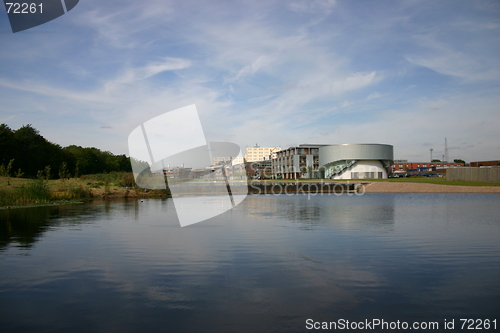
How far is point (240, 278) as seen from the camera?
751cm

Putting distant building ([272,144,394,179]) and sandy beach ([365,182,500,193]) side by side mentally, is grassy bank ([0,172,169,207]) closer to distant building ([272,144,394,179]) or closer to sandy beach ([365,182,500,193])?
sandy beach ([365,182,500,193])

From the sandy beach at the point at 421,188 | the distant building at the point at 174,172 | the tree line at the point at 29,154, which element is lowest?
the sandy beach at the point at 421,188

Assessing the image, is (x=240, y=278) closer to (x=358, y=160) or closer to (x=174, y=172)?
(x=174, y=172)

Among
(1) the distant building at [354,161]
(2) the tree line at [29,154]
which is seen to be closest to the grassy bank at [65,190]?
(2) the tree line at [29,154]

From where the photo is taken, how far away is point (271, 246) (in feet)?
35.8

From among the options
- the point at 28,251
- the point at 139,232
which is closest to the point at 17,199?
the point at 139,232

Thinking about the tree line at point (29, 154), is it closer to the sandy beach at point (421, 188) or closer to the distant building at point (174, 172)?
the distant building at point (174, 172)

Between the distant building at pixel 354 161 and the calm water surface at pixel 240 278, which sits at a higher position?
the distant building at pixel 354 161

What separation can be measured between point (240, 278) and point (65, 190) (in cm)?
3067

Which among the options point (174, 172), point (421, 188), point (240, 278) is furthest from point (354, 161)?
point (240, 278)

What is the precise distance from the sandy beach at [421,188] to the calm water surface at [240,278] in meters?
39.3

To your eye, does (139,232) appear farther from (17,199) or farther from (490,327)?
(17,199)

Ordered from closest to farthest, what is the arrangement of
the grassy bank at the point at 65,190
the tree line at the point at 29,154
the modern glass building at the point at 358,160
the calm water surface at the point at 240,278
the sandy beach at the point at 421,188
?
the calm water surface at the point at 240,278 → the grassy bank at the point at 65,190 → the sandy beach at the point at 421,188 → the tree line at the point at 29,154 → the modern glass building at the point at 358,160

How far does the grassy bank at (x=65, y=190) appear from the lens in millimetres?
25469
